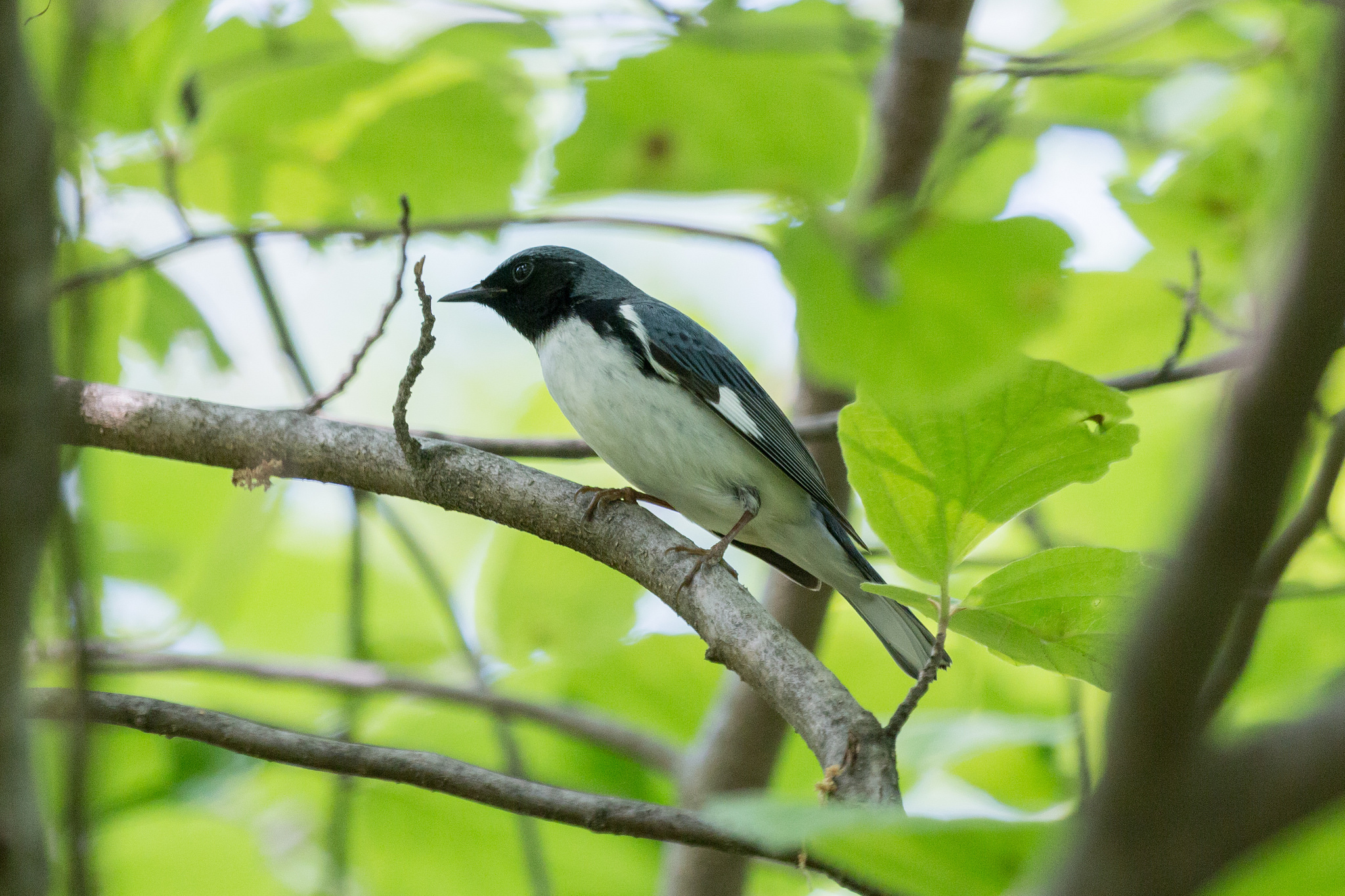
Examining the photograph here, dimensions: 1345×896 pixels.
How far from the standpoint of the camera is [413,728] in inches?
143

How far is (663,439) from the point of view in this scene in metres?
4.10

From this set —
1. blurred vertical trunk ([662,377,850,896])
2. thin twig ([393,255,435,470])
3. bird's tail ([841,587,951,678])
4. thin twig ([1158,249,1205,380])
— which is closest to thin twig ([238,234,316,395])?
thin twig ([393,255,435,470])

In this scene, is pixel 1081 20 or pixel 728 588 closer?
pixel 728 588

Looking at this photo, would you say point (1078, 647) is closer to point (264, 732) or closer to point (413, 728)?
point (264, 732)

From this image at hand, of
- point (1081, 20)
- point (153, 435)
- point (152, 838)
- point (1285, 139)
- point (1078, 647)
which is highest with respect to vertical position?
point (1081, 20)

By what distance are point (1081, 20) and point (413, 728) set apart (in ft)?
12.9

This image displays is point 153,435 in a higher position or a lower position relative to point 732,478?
lower

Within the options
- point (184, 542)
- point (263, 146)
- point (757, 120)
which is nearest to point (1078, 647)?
point (757, 120)

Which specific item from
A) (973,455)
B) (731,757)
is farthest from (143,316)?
(973,455)

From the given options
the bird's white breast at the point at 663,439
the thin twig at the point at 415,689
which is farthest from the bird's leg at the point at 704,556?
the thin twig at the point at 415,689

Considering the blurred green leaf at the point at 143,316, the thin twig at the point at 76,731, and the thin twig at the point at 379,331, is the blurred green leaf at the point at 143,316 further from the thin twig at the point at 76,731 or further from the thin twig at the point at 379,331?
the thin twig at the point at 76,731

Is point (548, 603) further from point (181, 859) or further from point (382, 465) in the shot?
point (181, 859)

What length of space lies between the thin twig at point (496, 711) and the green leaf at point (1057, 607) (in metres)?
1.86

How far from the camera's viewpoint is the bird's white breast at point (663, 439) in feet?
13.4
